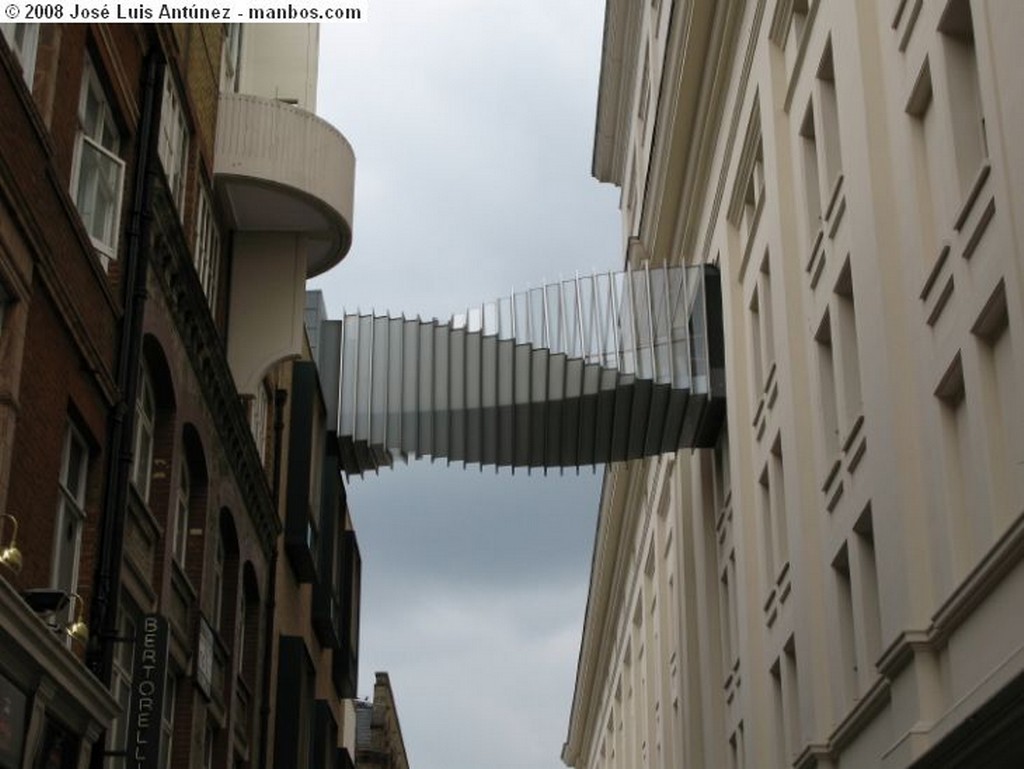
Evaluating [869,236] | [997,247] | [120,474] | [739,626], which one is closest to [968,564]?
[997,247]

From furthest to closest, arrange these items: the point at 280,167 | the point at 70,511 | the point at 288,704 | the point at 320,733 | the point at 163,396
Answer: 1. the point at 320,733
2. the point at 288,704
3. the point at 280,167
4. the point at 163,396
5. the point at 70,511

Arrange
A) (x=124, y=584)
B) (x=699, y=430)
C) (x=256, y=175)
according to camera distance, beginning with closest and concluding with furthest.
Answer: (x=124, y=584) → (x=256, y=175) → (x=699, y=430)

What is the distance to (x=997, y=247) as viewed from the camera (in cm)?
1570

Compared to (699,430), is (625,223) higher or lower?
higher

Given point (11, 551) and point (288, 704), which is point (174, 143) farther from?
point (288, 704)

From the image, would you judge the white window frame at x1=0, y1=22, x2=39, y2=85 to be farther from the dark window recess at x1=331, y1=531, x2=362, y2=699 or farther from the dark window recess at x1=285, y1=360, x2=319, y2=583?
the dark window recess at x1=331, y1=531, x2=362, y2=699

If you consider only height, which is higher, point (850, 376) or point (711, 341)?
point (711, 341)

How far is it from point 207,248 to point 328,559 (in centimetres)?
1265

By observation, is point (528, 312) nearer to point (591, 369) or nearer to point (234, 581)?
point (591, 369)

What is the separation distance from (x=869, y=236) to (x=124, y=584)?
32.6 feet

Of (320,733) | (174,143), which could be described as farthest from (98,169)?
(320,733)

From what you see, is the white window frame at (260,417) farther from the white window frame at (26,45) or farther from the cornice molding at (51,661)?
the cornice molding at (51,661)

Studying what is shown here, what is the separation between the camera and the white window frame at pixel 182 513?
2572 cm

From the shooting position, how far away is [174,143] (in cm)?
2544
